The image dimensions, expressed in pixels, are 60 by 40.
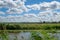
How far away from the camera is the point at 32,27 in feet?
9.58

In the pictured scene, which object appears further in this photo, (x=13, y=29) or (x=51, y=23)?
(x=13, y=29)

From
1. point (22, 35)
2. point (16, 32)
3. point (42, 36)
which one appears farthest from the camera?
point (16, 32)

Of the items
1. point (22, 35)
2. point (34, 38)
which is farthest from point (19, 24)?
point (34, 38)

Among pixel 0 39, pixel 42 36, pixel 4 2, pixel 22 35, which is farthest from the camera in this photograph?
pixel 4 2

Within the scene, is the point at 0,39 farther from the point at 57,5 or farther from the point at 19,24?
the point at 57,5

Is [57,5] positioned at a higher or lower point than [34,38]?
higher

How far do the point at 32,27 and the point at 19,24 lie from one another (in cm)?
27

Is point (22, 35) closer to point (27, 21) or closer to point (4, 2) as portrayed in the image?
point (27, 21)

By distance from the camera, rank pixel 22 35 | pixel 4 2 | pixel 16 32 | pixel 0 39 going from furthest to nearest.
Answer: pixel 4 2, pixel 16 32, pixel 22 35, pixel 0 39

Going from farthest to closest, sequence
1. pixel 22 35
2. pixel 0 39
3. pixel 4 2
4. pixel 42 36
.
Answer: pixel 4 2 → pixel 22 35 → pixel 0 39 → pixel 42 36

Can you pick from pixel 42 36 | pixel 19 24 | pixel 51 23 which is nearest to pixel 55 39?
pixel 42 36

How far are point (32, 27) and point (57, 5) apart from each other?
0.62 metres

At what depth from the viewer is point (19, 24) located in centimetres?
302

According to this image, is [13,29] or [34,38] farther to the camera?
[13,29]
